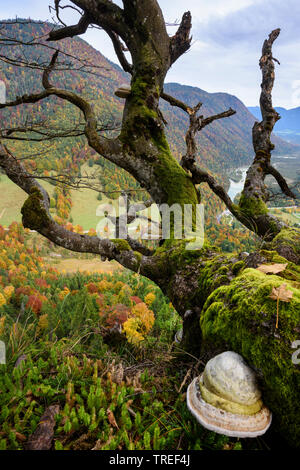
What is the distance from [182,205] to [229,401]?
3.02 metres

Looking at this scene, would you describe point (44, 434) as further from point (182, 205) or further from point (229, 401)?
point (182, 205)

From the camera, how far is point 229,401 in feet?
4.63

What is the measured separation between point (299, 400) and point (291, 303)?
1.74 feet

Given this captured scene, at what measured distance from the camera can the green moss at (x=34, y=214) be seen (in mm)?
3418

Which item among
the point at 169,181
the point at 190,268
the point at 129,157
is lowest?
the point at 190,268

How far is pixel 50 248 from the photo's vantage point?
71.2ft

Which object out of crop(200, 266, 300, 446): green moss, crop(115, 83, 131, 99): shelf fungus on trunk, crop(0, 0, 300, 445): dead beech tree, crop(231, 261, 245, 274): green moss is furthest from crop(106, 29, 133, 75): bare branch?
crop(200, 266, 300, 446): green moss

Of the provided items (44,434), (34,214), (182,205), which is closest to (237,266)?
(182,205)

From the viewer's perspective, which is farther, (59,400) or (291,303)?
(59,400)

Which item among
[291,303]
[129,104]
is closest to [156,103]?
[129,104]

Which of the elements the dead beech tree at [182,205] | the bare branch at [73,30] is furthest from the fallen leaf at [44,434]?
the bare branch at [73,30]

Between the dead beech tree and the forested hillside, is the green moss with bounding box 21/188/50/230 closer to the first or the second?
the dead beech tree

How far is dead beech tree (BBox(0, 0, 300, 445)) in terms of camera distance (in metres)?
1.63
